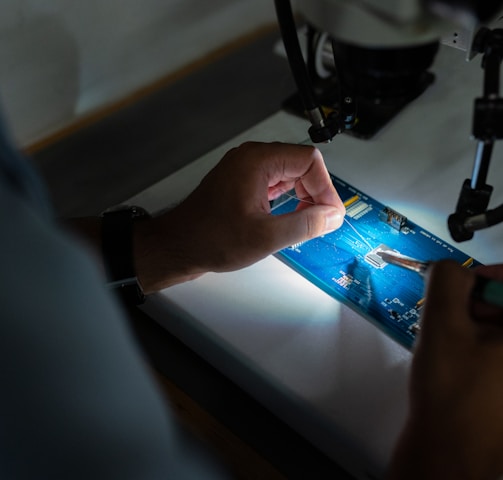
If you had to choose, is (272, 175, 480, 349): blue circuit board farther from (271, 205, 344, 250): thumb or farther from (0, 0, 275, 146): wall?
(0, 0, 275, 146): wall

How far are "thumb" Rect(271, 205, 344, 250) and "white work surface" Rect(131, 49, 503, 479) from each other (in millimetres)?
67

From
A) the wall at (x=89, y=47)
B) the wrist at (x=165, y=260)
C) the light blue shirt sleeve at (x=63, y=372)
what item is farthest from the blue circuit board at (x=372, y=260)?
the wall at (x=89, y=47)

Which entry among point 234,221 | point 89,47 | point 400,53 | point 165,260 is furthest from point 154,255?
point 89,47

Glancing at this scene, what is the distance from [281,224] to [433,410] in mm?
367

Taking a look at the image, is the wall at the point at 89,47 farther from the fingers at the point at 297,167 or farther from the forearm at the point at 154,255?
the fingers at the point at 297,167

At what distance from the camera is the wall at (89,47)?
4.50 feet

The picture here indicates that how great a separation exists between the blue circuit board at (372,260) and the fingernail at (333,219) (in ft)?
0.09

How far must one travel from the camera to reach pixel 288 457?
0.91 meters

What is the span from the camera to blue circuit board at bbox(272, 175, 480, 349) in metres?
0.95

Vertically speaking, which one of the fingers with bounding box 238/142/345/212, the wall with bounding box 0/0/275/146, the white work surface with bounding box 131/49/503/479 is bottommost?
the white work surface with bounding box 131/49/503/479

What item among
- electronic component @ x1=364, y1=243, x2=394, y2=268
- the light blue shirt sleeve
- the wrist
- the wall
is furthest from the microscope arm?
the wall

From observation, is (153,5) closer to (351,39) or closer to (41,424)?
(351,39)

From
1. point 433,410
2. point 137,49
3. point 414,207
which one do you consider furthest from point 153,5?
point 433,410

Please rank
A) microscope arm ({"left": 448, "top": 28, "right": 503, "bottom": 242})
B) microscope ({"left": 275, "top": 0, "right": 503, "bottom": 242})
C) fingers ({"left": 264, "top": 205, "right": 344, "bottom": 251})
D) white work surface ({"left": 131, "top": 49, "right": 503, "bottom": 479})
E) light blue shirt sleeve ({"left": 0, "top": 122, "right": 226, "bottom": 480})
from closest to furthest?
light blue shirt sleeve ({"left": 0, "top": 122, "right": 226, "bottom": 480})
microscope ({"left": 275, "top": 0, "right": 503, "bottom": 242})
microscope arm ({"left": 448, "top": 28, "right": 503, "bottom": 242})
white work surface ({"left": 131, "top": 49, "right": 503, "bottom": 479})
fingers ({"left": 264, "top": 205, "right": 344, "bottom": 251})
